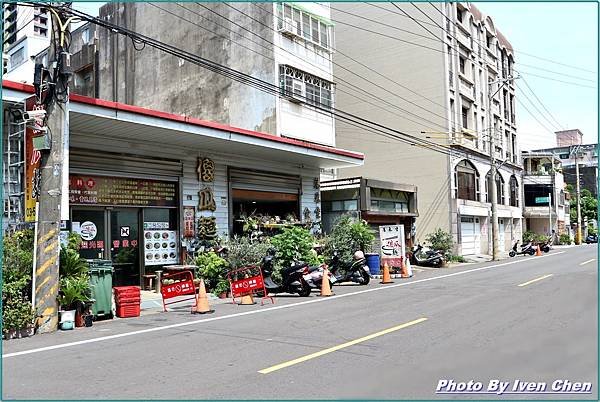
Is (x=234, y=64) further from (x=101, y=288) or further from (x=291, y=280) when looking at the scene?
(x=101, y=288)

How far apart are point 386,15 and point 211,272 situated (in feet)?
97.5

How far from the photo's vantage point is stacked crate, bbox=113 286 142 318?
12.5m

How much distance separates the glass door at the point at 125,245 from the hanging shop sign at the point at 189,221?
64.0 inches

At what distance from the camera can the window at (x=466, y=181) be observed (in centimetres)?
3903

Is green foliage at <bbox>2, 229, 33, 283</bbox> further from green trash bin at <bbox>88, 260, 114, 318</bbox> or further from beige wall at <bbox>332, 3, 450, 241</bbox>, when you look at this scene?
beige wall at <bbox>332, 3, 450, 241</bbox>

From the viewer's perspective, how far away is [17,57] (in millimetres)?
26094

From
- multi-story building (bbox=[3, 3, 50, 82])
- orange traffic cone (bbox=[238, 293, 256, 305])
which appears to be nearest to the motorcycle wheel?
orange traffic cone (bbox=[238, 293, 256, 305])

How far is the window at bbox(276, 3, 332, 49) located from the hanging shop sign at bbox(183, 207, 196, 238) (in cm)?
1173

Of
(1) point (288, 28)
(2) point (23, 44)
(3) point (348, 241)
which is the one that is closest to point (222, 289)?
(3) point (348, 241)

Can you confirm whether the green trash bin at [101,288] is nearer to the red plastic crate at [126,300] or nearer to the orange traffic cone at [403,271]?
the red plastic crate at [126,300]

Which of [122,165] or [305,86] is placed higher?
[305,86]

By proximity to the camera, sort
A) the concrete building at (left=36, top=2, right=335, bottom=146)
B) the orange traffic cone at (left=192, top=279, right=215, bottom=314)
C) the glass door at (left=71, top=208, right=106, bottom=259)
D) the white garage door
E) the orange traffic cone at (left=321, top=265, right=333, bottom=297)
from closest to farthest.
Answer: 1. the orange traffic cone at (left=192, top=279, right=215, bottom=314)
2. the orange traffic cone at (left=321, top=265, right=333, bottom=297)
3. the glass door at (left=71, top=208, right=106, bottom=259)
4. the concrete building at (left=36, top=2, right=335, bottom=146)
5. the white garage door

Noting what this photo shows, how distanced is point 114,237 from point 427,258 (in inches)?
699

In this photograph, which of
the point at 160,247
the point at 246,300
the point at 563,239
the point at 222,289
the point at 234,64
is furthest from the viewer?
the point at 563,239
